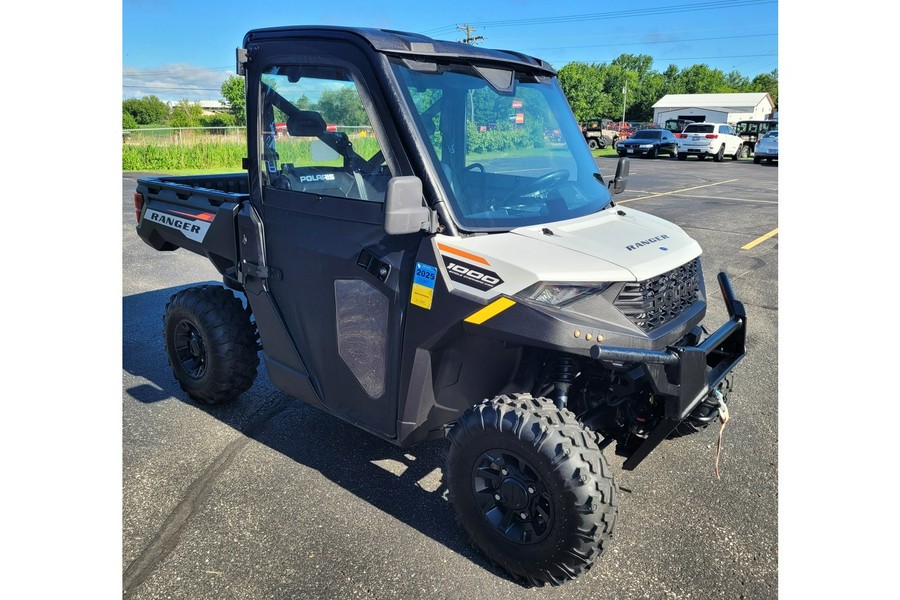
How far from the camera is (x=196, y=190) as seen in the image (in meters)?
4.21

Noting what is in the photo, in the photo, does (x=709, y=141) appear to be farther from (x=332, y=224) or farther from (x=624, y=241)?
(x=332, y=224)

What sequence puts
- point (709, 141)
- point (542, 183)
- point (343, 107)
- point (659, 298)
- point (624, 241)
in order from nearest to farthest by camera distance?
point (659, 298), point (624, 241), point (343, 107), point (542, 183), point (709, 141)

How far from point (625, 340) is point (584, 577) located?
107 centimetres

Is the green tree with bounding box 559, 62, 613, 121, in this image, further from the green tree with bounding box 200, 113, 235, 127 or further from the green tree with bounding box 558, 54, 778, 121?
the green tree with bounding box 200, 113, 235, 127

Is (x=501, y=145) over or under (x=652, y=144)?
under

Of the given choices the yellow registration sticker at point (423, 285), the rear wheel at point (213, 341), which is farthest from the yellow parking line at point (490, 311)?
the rear wheel at point (213, 341)

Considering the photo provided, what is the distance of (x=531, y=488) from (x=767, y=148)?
32509 mm

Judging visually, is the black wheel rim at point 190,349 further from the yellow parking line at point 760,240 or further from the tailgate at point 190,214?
the yellow parking line at point 760,240

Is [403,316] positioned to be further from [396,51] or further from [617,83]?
[617,83]

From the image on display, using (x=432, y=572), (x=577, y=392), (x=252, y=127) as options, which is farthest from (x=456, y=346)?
(x=252, y=127)

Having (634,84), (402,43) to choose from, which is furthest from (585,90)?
(402,43)

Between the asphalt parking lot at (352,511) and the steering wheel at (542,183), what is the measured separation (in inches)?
63.6

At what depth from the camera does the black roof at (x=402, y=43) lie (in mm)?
2904

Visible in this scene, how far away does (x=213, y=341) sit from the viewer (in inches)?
162
